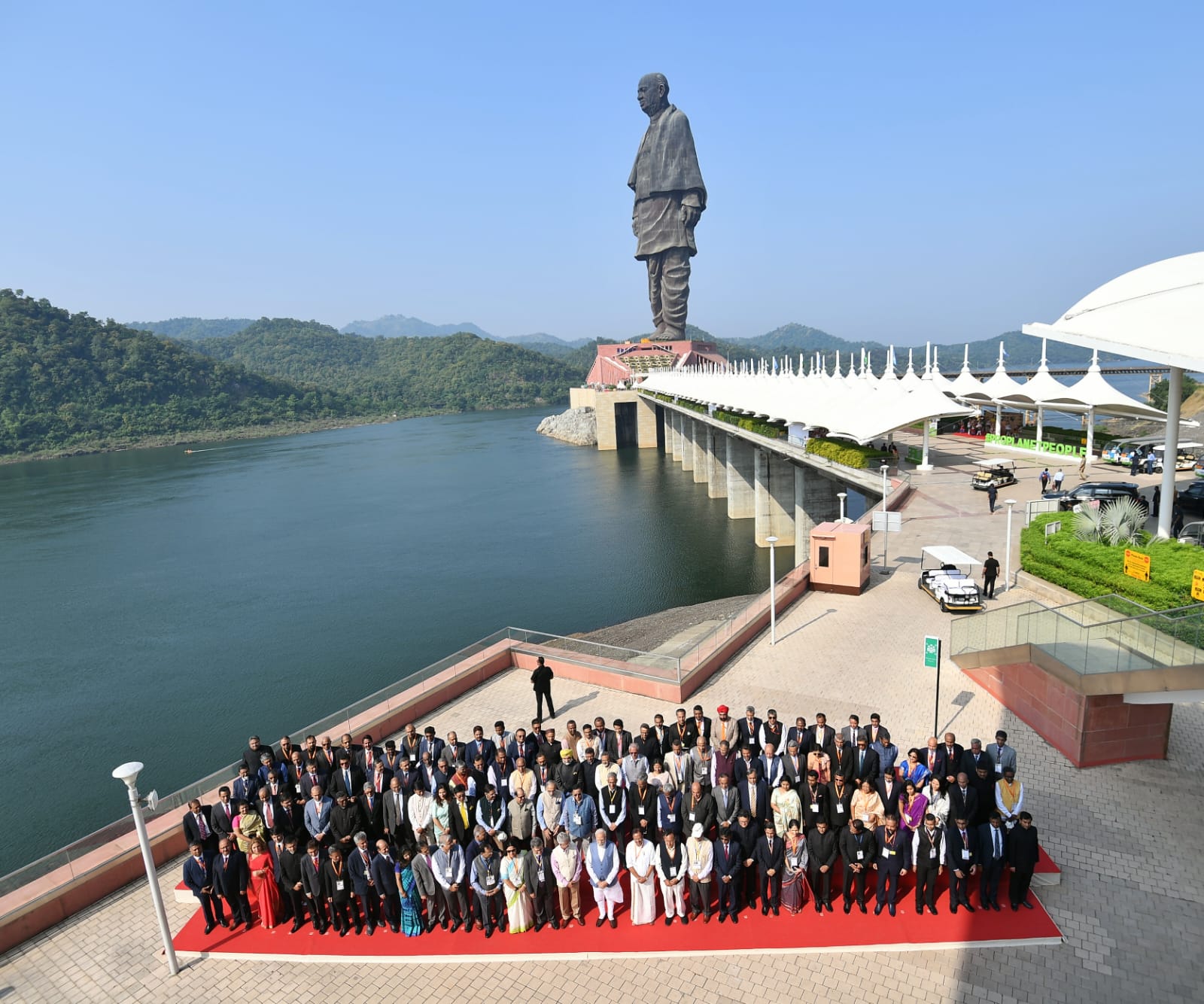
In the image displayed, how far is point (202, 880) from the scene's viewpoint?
6988 mm

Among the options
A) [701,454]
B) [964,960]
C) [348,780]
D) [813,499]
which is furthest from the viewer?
[701,454]

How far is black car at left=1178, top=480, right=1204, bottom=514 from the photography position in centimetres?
1490

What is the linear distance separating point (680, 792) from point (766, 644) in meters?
6.72

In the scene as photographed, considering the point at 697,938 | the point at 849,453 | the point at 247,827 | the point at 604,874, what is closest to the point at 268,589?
the point at 849,453

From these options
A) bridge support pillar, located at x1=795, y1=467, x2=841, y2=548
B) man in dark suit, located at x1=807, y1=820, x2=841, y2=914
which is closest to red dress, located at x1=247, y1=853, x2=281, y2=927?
man in dark suit, located at x1=807, y1=820, x2=841, y2=914

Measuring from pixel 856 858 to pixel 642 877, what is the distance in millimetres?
1878

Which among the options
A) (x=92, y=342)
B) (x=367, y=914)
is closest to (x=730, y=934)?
(x=367, y=914)

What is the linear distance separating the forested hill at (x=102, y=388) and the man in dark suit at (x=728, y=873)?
101m

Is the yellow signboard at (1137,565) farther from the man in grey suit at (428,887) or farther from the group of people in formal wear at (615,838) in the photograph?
the man in grey suit at (428,887)

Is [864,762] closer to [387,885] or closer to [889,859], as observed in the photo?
[889,859]

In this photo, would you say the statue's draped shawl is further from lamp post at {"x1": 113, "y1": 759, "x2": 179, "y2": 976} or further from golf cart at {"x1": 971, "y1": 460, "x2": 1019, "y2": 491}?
lamp post at {"x1": 113, "y1": 759, "x2": 179, "y2": 976}

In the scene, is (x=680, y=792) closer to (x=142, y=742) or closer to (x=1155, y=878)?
(x=1155, y=878)

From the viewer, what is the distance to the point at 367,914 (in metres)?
6.93

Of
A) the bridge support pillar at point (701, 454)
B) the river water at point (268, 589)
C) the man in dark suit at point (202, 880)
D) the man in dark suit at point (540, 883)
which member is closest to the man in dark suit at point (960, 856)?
the man in dark suit at point (540, 883)
